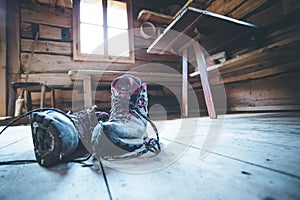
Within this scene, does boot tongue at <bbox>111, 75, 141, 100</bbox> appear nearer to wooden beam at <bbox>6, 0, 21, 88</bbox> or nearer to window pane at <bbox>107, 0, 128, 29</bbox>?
wooden beam at <bbox>6, 0, 21, 88</bbox>

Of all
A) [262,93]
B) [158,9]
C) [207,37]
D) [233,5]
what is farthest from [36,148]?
[158,9]

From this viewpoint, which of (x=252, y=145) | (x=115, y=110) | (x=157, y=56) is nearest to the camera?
(x=252, y=145)

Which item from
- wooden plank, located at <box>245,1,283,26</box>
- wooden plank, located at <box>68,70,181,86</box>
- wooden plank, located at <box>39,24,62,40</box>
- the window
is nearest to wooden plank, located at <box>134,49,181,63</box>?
the window

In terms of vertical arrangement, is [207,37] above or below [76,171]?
above

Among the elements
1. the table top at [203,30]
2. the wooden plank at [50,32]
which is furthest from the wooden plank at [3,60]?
the table top at [203,30]

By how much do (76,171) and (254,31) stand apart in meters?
1.56

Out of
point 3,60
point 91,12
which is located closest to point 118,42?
point 91,12

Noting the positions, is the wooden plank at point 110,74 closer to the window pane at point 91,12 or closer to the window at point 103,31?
the window at point 103,31

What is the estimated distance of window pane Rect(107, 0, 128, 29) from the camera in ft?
8.21

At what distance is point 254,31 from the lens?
1.31 metres

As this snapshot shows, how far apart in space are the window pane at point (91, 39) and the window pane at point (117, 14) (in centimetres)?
25

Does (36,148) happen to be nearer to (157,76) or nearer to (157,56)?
(157,76)

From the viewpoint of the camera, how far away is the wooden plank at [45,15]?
2080mm

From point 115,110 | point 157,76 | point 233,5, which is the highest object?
point 233,5
